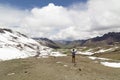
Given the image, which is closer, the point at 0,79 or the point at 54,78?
the point at 54,78

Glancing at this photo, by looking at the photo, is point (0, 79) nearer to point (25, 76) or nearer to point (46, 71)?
point (25, 76)

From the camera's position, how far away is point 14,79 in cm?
3816

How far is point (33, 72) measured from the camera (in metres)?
41.2

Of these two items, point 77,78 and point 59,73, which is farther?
point 59,73

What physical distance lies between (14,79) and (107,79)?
14.2 meters

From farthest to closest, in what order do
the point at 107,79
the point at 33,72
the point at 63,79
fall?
the point at 33,72 → the point at 107,79 → the point at 63,79

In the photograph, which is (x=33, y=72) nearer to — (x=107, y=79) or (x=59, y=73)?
(x=59, y=73)

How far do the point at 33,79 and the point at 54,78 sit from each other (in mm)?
3113

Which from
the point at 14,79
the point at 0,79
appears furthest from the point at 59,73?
the point at 0,79

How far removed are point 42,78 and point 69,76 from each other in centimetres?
399

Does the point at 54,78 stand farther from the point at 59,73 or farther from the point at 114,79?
the point at 114,79

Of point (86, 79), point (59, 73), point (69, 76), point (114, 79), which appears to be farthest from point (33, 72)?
point (114, 79)

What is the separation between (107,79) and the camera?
37875mm

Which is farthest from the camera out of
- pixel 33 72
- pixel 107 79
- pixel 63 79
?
pixel 33 72
